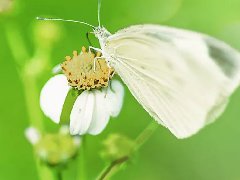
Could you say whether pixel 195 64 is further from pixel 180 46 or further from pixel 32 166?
pixel 32 166

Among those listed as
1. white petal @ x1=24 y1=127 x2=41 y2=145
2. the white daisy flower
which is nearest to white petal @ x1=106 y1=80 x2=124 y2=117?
the white daisy flower

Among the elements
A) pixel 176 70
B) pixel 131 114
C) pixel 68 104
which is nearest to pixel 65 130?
pixel 68 104

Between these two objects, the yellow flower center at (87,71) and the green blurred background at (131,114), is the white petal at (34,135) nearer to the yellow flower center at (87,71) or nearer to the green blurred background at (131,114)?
the yellow flower center at (87,71)

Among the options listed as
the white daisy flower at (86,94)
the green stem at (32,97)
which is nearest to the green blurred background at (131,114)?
the green stem at (32,97)

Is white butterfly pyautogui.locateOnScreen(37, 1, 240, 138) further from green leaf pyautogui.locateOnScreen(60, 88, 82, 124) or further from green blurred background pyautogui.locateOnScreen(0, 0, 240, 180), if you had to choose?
green blurred background pyautogui.locateOnScreen(0, 0, 240, 180)

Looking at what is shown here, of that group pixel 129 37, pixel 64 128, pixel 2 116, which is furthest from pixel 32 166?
pixel 129 37

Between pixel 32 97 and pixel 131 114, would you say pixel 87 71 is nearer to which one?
pixel 32 97
